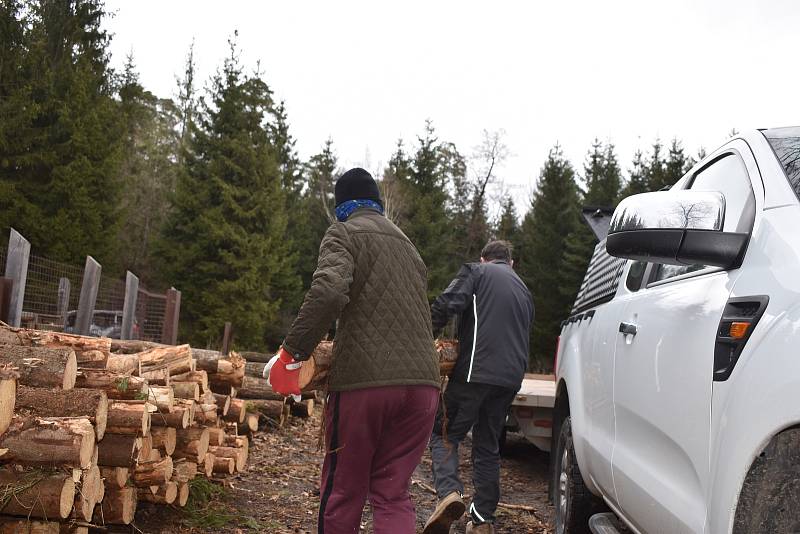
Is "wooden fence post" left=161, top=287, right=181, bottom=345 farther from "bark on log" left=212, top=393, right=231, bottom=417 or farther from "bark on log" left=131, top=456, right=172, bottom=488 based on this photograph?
"bark on log" left=131, top=456, right=172, bottom=488

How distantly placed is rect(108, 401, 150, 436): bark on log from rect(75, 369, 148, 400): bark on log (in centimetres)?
13

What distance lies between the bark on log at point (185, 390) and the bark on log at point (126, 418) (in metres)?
1.18

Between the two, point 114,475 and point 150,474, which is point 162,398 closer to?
point 150,474

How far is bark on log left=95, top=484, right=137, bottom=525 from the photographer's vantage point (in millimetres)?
4492

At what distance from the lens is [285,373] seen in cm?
355

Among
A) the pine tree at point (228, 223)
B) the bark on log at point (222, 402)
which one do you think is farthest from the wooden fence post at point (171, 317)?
the pine tree at point (228, 223)

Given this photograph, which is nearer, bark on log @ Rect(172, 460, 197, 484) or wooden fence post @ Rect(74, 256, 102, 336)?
bark on log @ Rect(172, 460, 197, 484)

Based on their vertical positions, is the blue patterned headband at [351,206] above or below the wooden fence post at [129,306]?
above

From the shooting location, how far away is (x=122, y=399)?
464 centimetres

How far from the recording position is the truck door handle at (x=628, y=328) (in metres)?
3.05

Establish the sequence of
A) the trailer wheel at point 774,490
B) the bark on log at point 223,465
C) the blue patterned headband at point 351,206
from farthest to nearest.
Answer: the bark on log at point 223,465
the blue patterned headband at point 351,206
the trailer wheel at point 774,490

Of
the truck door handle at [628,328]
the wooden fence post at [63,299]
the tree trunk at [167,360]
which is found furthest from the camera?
the wooden fence post at [63,299]

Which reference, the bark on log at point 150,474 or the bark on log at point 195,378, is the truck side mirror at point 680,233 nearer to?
the bark on log at point 150,474

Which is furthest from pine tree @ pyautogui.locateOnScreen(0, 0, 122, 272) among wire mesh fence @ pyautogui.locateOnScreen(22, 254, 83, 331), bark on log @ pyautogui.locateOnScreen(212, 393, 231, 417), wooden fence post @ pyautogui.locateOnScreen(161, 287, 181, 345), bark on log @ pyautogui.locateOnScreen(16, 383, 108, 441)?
bark on log @ pyautogui.locateOnScreen(16, 383, 108, 441)
